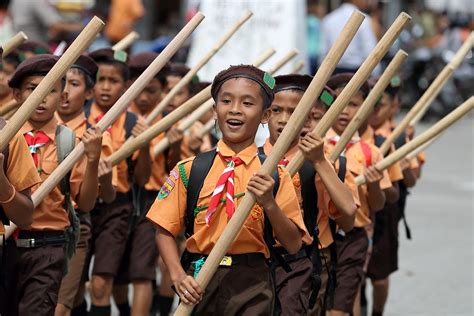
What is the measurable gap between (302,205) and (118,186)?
2277mm

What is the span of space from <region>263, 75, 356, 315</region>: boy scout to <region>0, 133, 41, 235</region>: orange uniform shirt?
1194mm

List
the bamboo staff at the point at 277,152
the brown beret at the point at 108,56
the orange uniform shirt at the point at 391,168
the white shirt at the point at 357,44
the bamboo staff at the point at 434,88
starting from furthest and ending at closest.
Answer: the white shirt at the point at 357,44, the orange uniform shirt at the point at 391,168, the brown beret at the point at 108,56, the bamboo staff at the point at 434,88, the bamboo staff at the point at 277,152

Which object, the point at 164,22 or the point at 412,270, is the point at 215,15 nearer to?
the point at 412,270

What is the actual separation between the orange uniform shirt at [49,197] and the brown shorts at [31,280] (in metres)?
0.13

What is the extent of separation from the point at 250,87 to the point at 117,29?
12398 millimetres

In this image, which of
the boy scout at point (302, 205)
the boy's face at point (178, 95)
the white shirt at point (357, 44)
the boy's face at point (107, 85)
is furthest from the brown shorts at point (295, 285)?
the white shirt at point (357, 44)

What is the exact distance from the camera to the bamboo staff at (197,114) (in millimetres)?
7859

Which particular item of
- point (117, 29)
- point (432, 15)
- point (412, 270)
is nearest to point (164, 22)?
point (432, 15)

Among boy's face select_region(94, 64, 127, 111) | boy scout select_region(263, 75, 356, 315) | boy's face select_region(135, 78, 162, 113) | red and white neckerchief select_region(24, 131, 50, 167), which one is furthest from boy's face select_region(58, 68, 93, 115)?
boy's face select_region(135, 78, 162, 113)

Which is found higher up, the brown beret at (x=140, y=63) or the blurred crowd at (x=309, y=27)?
the blurred crowd at (x=309, y=27)

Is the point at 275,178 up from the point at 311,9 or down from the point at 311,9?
down

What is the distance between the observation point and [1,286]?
6.77 meters

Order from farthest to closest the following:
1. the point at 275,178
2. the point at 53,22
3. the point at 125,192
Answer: the point at 53,22
the point at 125,192
the point at 275,178

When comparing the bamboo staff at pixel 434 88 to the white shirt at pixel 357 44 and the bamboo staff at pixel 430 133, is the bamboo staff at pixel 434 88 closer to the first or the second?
the bamboo staff at pixel 430 133
